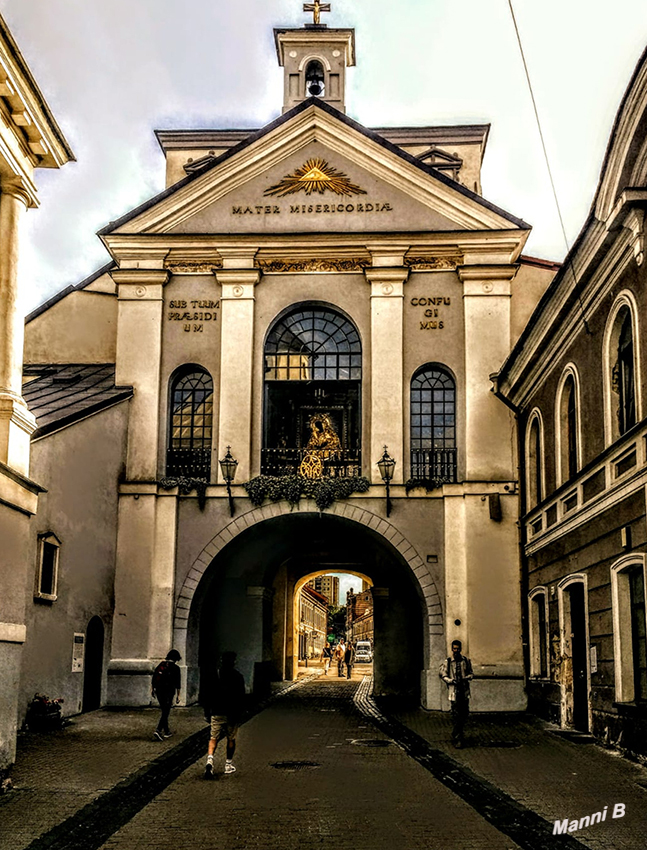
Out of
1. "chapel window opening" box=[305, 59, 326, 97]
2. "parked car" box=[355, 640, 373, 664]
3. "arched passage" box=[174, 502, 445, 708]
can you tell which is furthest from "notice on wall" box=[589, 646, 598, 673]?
"parked car" box=[355, 640, 373, 664]

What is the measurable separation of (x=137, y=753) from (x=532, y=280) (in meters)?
16.4

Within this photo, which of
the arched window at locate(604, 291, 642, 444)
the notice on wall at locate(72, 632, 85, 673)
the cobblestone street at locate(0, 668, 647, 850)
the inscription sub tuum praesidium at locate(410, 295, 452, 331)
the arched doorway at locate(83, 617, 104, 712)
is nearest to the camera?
the cobblestone street at locate(0, 668, 647, 850)

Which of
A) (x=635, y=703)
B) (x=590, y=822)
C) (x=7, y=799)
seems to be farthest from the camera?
(x=635, y=703)

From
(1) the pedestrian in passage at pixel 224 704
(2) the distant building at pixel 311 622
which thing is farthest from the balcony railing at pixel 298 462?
(2) the distant building at pixel 311 622

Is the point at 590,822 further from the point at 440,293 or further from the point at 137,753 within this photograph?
the point at 440,293

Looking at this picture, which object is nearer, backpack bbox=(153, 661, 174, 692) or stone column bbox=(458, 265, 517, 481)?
backpack bbox=(153, 661, 174, 692)

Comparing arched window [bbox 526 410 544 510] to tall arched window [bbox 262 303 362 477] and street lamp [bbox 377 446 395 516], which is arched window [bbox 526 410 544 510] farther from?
tall arched window [bbox 262 303 362 477]

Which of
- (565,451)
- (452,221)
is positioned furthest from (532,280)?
(565,451)

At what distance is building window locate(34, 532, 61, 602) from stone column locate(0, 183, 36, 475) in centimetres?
698

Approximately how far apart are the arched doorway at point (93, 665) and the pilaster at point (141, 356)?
3.66 metres

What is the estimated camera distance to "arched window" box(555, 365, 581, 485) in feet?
63.2

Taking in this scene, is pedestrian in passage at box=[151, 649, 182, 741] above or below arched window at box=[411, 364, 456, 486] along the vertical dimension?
below

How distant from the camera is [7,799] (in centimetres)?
1142

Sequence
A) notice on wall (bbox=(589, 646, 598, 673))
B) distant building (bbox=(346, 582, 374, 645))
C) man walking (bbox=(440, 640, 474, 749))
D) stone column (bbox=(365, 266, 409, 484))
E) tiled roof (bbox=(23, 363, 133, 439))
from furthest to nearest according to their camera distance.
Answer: distant building (bbox=(346, 582, 374, 645)), stone column (bbox=(365, 266, 409, 484)), tiled roof (bbox=(23, 363, 133, 439)), man walking (bbox=(440, 640, 474, 749)), notice on wall (bbox=(589, 646, 598, 673))
